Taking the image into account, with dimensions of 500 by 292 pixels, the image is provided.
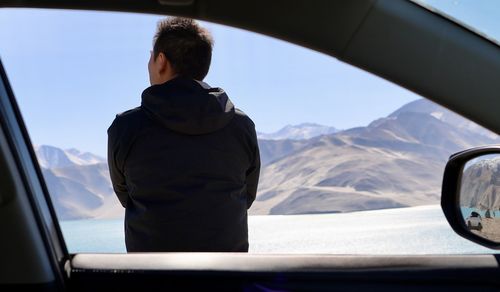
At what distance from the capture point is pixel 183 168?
229 centimetres

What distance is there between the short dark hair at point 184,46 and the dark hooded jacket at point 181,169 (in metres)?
0.25

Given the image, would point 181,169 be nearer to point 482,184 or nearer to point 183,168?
point 183,168

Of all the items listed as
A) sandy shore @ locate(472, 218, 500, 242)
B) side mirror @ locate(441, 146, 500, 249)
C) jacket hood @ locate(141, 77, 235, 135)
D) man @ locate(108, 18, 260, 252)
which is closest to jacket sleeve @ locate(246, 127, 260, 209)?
man @ locate(108, 18, 260, 252)

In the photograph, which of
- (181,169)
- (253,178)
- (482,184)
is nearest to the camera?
(482,184)

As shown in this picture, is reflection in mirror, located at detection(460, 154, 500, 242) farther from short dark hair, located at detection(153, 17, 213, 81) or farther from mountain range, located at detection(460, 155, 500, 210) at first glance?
short dark hair, located at detection(153, 17, 213, 81)

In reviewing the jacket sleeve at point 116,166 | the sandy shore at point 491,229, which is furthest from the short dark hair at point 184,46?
the sandy shore at point 491,229

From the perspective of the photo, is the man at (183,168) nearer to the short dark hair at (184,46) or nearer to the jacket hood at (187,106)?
the jacket hood at (187,106)

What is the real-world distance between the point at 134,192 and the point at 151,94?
14.9 inches

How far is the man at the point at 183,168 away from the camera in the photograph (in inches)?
87.5

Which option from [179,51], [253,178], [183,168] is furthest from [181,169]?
[179,51]

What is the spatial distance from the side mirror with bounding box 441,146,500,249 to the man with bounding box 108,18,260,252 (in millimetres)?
837

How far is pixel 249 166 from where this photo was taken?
101 inches

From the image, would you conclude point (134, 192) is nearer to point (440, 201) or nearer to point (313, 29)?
point (313, 29)

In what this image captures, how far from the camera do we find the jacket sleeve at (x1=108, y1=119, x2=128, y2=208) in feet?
7.86
